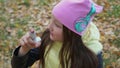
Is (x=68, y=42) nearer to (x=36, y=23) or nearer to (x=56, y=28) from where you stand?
(x=56, y=28)

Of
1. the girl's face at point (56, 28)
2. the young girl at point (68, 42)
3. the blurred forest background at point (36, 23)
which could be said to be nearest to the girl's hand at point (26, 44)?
the young girl at point (68, 42)

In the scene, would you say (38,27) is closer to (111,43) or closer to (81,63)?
(111,43)

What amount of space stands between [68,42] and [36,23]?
122 inches

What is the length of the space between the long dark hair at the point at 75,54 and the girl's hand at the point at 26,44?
197 mm

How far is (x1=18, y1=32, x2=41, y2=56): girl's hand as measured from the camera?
2.30m

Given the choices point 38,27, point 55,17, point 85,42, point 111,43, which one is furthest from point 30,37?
point 38,27

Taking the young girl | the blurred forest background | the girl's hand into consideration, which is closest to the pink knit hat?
the young girl

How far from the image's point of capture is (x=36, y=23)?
5.42 metres

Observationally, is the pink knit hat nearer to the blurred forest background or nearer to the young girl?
the young girl

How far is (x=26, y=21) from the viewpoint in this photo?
5441 millimetres

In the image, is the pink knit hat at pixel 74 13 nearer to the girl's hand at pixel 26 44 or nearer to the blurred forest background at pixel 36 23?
the girl's hand at pixel 26 44

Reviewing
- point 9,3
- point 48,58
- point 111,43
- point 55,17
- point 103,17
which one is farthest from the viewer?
point 9,3

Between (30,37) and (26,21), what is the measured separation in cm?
317

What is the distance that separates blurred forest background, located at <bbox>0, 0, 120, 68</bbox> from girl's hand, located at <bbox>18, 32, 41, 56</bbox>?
1717mm
